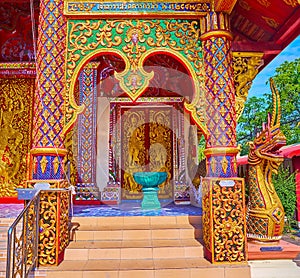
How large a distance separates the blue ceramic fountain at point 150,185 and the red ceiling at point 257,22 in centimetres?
246

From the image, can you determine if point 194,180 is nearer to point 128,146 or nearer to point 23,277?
point 128,146

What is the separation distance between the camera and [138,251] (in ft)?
11.7

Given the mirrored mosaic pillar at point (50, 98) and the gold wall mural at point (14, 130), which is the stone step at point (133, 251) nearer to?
the mirrored mosaic pillar at point (50, 98)

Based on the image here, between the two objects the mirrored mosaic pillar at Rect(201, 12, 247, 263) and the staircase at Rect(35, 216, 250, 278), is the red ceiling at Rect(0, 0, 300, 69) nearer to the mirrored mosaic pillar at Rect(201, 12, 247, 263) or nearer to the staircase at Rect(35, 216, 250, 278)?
the mirrored mosaic pillar at Rect(201, 12, 247, 263)

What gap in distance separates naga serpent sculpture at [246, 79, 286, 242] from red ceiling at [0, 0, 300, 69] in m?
0.75

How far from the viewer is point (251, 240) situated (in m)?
4.00

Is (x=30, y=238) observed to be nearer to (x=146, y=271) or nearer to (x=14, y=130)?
(x=146, y=271)

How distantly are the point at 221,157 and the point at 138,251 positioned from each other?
4.89ft

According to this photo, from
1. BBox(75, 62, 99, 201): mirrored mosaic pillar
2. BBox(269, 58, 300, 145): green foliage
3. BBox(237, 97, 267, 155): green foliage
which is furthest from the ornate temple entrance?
BBox(237, 97, 267, 155): green foliage

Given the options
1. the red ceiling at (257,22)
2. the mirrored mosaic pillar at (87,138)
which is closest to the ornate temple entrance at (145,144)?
the mirrored mosaic pillar at (87,138)

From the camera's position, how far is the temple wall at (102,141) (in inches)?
266

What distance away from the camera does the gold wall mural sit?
595cm

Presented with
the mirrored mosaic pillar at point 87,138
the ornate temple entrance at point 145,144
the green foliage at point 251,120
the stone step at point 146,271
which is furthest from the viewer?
the green foliage at point 251,120

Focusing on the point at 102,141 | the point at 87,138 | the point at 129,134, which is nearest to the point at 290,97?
the point at 129,134
